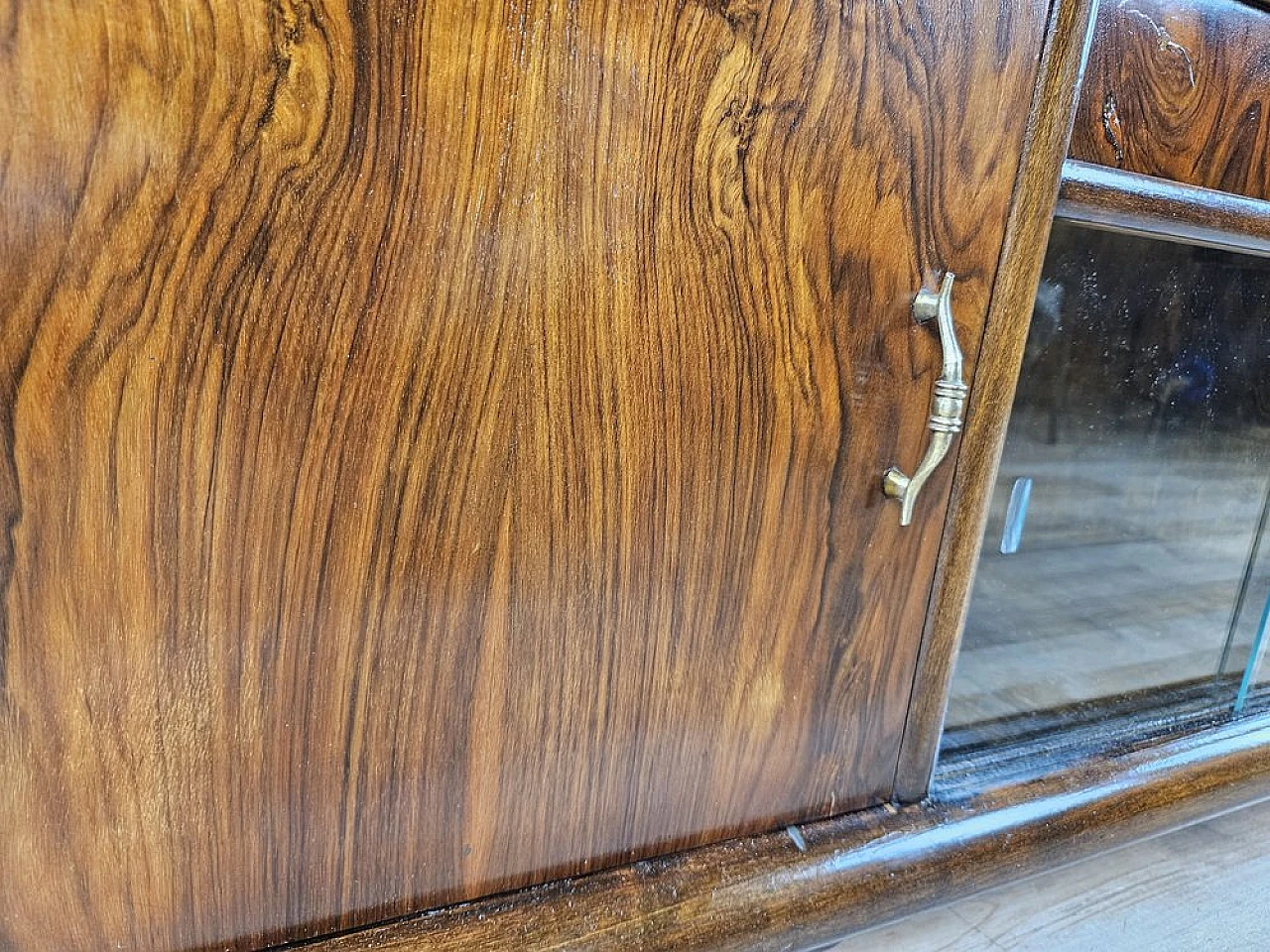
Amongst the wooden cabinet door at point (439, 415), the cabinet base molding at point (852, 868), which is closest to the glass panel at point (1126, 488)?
the cabinet base molding at point (852, 868)

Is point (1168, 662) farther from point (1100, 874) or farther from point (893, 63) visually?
point (893, 63)

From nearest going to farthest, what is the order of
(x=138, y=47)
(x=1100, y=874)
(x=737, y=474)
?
(x=138, y=47) → (x=737, y=474) → (x=1100, y=874)

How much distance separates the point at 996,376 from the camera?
1.18 ft

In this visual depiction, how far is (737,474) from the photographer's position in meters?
0.32

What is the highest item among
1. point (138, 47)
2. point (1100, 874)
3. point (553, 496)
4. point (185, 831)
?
point (138, 47)

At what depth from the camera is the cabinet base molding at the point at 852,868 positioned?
1.07 feet

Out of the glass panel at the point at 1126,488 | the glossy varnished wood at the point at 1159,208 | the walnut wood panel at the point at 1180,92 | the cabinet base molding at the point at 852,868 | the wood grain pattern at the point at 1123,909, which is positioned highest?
the walnut wood panel at the point at 1180,92

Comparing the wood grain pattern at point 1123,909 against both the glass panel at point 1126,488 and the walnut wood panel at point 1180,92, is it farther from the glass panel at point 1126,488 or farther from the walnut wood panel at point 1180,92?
the walnut wood panel at point 1180,92

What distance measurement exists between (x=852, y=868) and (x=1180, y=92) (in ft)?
→ 1.15

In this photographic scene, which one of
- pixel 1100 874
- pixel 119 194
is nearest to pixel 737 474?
pixel 119 194

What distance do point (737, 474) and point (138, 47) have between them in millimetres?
215

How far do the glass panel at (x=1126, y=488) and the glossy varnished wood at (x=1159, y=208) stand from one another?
64 millimetres

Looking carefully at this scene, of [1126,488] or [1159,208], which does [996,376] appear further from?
[1126,488]

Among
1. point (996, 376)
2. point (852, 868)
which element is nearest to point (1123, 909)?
point (852, 868)
